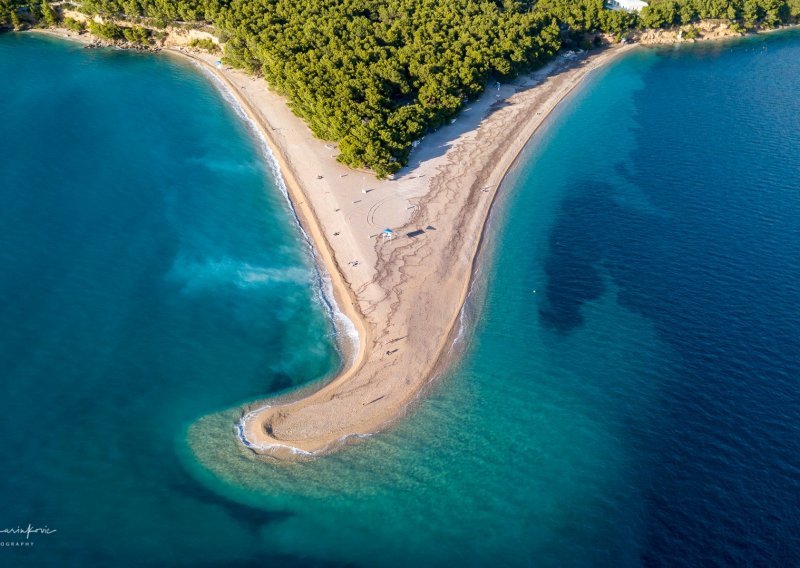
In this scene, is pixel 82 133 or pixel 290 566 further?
pixel 82 133

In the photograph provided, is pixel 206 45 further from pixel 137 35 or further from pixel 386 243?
pixel 386 243

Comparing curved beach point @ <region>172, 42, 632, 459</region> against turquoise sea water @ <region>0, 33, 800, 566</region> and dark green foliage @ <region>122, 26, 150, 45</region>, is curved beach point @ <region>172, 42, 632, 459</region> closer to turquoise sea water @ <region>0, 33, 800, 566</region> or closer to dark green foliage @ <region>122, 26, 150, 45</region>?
turquoise sea water @ <region>0, 33, 800, 566</region>

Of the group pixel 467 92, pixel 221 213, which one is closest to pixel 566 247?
pixel 467 92

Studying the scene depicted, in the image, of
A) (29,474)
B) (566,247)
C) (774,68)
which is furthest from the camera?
(774,68)

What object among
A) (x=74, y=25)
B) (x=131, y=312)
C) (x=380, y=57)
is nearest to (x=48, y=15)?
(x=74, y=25)

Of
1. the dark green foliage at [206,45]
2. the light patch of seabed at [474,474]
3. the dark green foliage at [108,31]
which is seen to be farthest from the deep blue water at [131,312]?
the dark green foliage at [108,31]

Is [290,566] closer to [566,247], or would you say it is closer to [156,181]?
[566,247]

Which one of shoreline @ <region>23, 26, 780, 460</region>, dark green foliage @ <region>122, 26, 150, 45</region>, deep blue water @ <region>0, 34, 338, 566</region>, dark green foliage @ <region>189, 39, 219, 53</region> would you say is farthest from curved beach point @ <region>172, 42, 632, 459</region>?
dark green foliage @ <region>122, 26, 150, 45</region>

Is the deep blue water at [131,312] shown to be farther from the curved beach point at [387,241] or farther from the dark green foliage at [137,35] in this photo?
the dark green foliage at [137,35]
